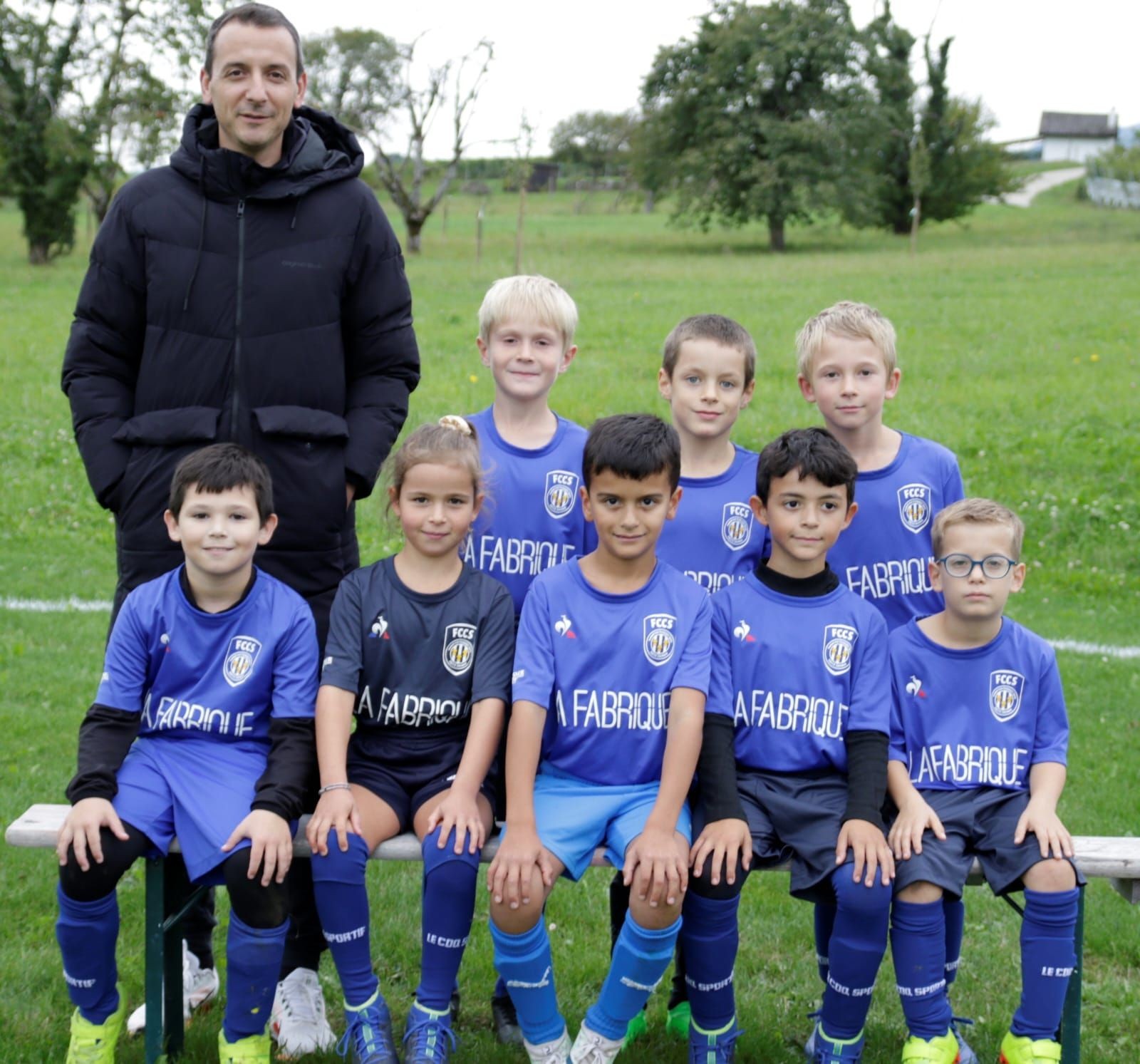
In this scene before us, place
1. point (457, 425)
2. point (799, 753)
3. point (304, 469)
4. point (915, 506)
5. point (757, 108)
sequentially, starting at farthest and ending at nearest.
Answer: point (757, 108)
point (915, 506)
point (457, 425)
point (304, 469)
point (799, 753)

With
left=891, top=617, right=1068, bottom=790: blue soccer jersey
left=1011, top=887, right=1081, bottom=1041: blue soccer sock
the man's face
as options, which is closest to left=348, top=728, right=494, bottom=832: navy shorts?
left=891, top=617, right=1068, bottom=790: blue soccer jersey

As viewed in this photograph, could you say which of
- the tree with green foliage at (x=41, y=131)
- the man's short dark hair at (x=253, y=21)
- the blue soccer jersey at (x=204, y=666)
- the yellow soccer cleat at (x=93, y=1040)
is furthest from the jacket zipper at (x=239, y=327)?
the tree with green foliage at (x=41, y=131)

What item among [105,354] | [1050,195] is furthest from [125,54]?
[1050,195]

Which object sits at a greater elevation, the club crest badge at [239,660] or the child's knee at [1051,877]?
the club crest badge at [239,660]

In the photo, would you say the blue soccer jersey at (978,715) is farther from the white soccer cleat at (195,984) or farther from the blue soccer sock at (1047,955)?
the white soccer cleat at (195,984)

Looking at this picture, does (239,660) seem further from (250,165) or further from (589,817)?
(250,165)

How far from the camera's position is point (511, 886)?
3039mm

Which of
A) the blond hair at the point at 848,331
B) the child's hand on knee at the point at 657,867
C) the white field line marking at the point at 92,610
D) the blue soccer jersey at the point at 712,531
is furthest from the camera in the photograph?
the white field line marking at the point at 92,610

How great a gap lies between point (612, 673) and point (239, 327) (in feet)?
4.50

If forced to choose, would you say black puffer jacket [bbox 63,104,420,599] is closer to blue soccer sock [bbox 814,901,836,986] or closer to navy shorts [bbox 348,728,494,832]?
navy shorts [bbox 348,728,494,832]

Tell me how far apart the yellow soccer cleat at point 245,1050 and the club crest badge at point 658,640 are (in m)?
1.34

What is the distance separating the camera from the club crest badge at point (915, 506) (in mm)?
3738

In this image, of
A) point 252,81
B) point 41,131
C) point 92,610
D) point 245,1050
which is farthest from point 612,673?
point 41,131

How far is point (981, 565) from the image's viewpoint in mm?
3352
